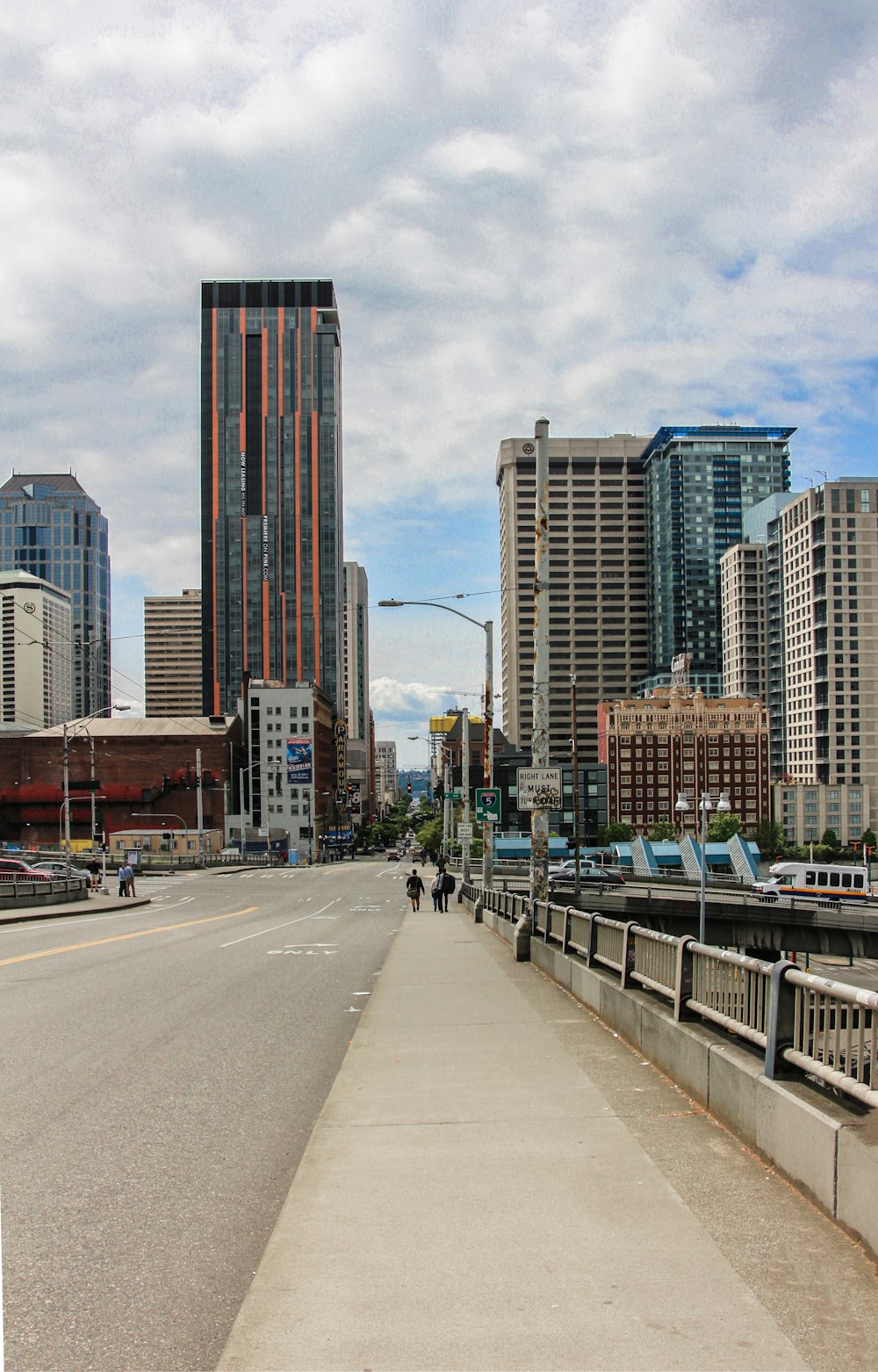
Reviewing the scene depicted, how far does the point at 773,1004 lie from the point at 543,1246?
1898mm

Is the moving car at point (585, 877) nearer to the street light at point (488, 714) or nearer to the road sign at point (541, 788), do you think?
the street light at point (488, 714)

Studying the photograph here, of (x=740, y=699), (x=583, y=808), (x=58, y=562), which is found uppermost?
(x=58, y=562)

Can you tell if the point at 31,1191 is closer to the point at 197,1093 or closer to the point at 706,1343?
the point at 197,1093

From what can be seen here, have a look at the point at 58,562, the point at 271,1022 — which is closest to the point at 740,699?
the point at 58,562

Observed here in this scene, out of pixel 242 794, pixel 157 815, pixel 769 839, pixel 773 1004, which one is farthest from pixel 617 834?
pixel 773 1004

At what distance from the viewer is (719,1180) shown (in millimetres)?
6141

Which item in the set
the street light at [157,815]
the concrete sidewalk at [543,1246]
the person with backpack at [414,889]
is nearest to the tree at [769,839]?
the street light at [157,815]

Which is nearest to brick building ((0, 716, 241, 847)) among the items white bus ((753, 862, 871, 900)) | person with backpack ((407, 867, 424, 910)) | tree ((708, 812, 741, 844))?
tree ((708, 812, 741, 844))

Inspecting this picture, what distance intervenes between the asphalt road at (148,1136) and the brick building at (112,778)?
124 meters

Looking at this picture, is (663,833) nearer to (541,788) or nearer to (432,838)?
(432,838)

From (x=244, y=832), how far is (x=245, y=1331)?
12834 cm

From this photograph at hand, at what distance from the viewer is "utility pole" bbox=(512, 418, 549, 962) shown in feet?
62.4

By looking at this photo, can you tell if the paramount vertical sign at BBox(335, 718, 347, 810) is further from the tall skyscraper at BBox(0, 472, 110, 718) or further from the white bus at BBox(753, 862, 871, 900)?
the white bus at BBox(753, 862, 871, 900)

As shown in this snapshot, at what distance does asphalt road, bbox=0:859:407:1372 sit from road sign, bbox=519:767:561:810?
13.6ft
